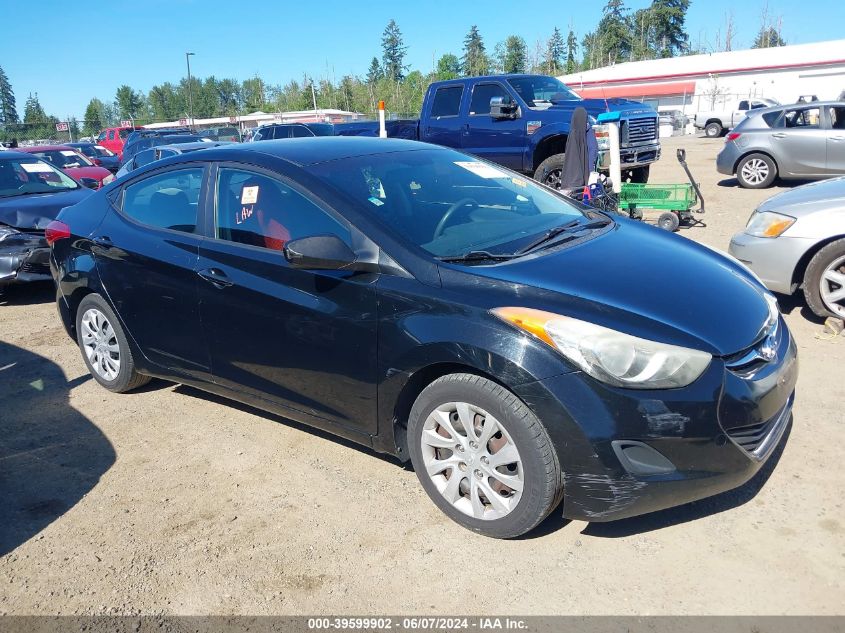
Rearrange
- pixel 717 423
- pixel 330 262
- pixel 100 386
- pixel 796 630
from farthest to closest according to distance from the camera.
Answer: pixel 100 386 → pixel 330 262 → pixel 717 423 → pixel 796 630

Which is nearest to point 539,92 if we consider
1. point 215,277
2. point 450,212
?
point 450,212

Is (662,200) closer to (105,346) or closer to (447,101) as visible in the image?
(447,101)

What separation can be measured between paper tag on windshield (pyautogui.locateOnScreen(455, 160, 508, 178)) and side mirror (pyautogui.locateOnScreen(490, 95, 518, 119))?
717 cm

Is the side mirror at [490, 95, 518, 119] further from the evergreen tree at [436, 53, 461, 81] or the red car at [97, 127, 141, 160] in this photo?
the evergreen tree at [436, 53, 461, 81]

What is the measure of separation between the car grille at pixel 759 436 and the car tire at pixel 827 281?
2.65 metres

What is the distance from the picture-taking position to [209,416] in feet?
14.4

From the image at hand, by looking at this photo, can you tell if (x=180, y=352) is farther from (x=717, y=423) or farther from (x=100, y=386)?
(x=717, y=423)

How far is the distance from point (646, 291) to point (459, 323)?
836 millimetres

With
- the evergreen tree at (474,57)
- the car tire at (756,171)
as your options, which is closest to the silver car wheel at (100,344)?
the car tire at (756,171)

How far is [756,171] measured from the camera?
12688mm

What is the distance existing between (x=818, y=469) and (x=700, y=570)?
3.53 ft

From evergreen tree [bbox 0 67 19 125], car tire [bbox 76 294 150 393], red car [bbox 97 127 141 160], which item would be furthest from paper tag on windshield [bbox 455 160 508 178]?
evergreen tree [bbox 0 67 19 125]

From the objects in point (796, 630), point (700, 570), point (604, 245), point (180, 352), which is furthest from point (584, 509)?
point (180, 352)

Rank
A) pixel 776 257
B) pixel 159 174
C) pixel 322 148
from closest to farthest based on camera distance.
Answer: pixel 322 148 < pixel 159 174 < pixel 776 257
